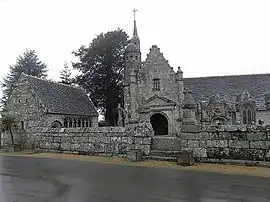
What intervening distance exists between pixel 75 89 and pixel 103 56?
391 inches

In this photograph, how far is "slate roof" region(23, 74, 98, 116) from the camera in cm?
2709

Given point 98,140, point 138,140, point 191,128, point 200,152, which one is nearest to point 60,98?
point 98,140

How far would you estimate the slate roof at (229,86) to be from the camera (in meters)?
30.8

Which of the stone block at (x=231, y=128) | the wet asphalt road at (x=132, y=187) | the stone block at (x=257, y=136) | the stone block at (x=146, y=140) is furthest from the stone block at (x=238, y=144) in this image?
the stone block at (x=146, y=140)

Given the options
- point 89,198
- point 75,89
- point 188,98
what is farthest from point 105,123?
point 89,198

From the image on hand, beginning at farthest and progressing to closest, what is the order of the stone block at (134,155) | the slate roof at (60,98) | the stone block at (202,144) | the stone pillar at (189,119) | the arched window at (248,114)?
the arched window at (248,114)
the slate roof at (60,98)
the stone block at (134,155)
the stone pillar at (189,119)
the stone block at (202,144)

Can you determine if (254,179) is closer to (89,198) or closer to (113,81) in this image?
(89,198)

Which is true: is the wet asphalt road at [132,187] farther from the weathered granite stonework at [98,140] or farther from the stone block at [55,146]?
the stone block at [55,146]

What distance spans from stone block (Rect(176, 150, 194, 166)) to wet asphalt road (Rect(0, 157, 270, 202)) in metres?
2.12

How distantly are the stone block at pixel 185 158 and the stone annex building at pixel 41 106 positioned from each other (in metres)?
15.8

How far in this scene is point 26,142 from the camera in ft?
84.0

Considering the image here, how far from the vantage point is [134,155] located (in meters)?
14.5

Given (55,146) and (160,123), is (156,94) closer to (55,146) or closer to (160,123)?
(160,123)

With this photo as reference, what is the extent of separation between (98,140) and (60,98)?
44.8ft
